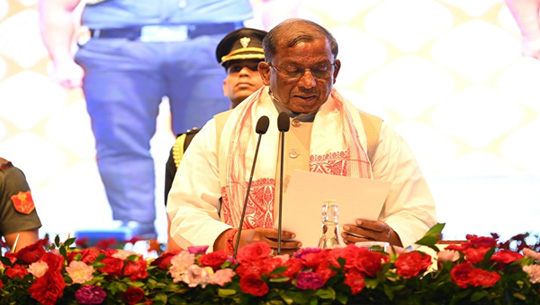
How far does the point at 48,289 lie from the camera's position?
197cm

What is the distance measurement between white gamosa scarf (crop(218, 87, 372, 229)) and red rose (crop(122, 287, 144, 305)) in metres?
0.79

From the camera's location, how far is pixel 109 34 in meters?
5.36

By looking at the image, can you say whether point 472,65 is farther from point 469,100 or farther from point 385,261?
point 385,261

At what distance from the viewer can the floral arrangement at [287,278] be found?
1889 mm

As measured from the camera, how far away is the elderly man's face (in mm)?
2740

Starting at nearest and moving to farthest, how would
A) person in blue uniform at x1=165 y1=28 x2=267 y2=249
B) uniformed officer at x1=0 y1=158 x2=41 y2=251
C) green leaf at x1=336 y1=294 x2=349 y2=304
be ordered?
1. green leaf at x1=336 y1=294 x2=349 y2=304
2. uniformed officer at x1=0 y1=158 x2=41 y2=251
3. person in blue uniform at x1=165 y1=28 x2=267 y2=249

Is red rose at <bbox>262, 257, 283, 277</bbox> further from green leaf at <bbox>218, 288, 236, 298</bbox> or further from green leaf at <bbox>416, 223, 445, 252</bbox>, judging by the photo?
green leaf at <bbox>416, 223, 445, 252</bbox>

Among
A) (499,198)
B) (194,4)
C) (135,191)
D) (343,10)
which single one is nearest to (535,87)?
(499,198)

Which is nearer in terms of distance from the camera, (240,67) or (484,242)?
(484,242)

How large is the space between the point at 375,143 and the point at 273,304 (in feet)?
3.72

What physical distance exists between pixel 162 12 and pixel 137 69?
0.40 m

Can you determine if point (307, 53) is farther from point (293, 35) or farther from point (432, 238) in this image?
point (432, 238)

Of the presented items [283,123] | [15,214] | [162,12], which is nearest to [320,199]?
[283,123]

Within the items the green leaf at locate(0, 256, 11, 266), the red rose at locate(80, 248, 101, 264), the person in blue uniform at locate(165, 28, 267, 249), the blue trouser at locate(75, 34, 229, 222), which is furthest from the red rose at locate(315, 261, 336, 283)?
the blue trouser at locate(75, 34, 229, 222)
